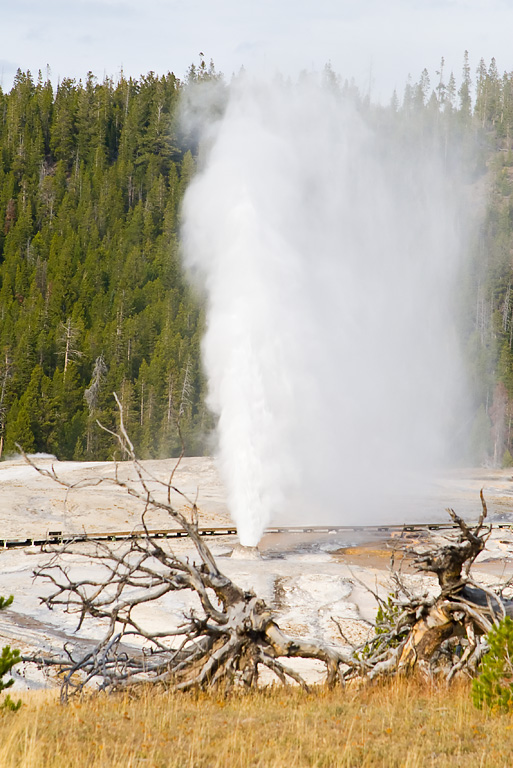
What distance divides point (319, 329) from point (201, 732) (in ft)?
140

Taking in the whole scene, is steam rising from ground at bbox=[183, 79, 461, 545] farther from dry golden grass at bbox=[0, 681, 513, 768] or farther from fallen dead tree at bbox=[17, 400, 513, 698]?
dry golden grass at bbox=[0, 681, 513, 768]

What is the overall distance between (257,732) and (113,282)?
72.8 meters

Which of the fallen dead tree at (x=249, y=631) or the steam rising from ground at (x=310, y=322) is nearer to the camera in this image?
the fallen dead tree at (x=249, y=631)

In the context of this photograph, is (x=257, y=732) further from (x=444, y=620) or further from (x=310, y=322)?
(x=310, y=322)

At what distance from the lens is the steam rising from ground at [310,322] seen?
32844mm

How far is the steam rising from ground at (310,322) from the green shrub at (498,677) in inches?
746

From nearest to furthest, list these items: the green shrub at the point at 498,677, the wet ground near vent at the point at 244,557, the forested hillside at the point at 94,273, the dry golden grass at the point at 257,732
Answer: the dry golden grass at the point at 257,732, the green shrub at the point at 498,677, the wet ground near vent at the point at 244,557, the forested hillside at the point at 94,273

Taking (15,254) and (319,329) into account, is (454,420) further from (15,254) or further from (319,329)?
(15,254)

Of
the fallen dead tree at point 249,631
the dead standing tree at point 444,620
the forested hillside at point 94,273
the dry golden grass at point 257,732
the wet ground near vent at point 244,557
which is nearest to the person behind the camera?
the dry golden grass at point 257,732

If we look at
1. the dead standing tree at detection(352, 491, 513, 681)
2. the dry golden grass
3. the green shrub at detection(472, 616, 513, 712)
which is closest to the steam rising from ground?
the dead standing tree at detection(352, 491, 513, 681)

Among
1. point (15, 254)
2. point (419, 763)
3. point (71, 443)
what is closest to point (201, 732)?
point (419, 763)

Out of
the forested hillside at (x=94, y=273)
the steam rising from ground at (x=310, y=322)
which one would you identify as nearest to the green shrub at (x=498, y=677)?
the steam rising from ground at (x=310, y=322)

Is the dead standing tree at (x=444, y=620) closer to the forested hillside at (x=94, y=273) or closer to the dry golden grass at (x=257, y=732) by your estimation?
the dry golden grass at (x=257, y=732)

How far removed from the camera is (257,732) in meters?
6.14
